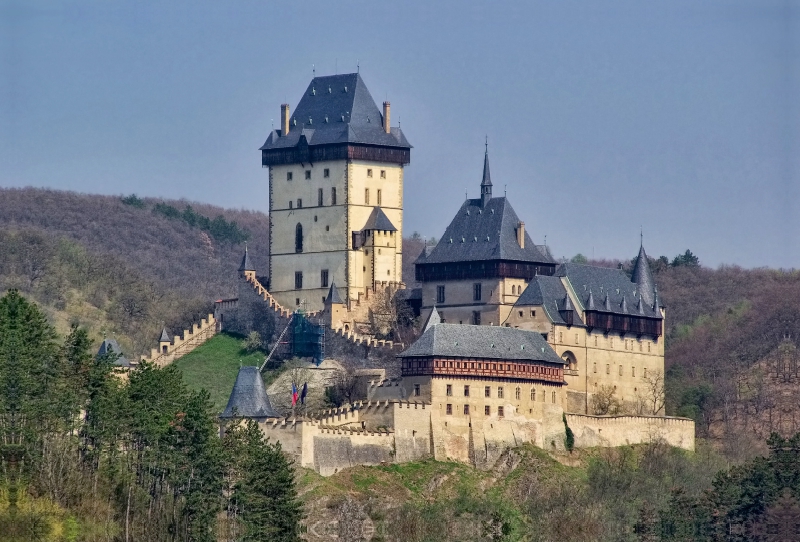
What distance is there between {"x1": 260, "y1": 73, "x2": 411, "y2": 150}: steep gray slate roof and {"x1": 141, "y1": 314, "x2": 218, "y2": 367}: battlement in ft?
26.9

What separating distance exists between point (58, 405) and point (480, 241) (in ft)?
92.0

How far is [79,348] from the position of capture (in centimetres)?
8794

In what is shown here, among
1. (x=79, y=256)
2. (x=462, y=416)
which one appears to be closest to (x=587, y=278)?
(x=462, y=416)

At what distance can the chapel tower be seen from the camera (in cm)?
11106

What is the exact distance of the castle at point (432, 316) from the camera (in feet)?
322

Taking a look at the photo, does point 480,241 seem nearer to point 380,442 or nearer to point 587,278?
point 587,278

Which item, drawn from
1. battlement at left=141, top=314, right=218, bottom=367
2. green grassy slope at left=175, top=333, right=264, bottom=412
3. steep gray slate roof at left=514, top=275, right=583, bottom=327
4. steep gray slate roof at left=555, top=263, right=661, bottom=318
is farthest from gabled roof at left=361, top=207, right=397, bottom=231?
battlement at left=141, top=314, right=218, bottom=367

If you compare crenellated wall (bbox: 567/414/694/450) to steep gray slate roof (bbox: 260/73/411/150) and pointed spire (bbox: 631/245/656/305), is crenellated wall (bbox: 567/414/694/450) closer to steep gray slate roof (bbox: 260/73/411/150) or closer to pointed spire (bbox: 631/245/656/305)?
pointed spire (bbox: 631/245/656/305)

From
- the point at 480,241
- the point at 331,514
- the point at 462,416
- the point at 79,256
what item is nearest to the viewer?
the point at 331,514

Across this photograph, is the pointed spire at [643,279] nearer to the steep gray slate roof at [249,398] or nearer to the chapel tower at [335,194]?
the chapel tower at [335,194]

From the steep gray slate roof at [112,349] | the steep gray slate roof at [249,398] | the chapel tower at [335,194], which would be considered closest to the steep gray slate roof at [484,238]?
the chapel tower at [335,194]

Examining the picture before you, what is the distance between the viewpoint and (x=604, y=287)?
357 ft

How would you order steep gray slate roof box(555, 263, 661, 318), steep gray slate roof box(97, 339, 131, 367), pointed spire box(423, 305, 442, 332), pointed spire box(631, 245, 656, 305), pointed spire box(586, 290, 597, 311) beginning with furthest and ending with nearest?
pointed spire box(631, 245, 656, 305) < steep gray slate roof box(555, 263, 661, 318) < pointed spire box(586, 290, 597, 311) < pointed spire box(423, 305, 442, 332) < steep gray slate roof box(97, 339, 131, 367)

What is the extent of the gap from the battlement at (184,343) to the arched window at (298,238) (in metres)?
4.90
